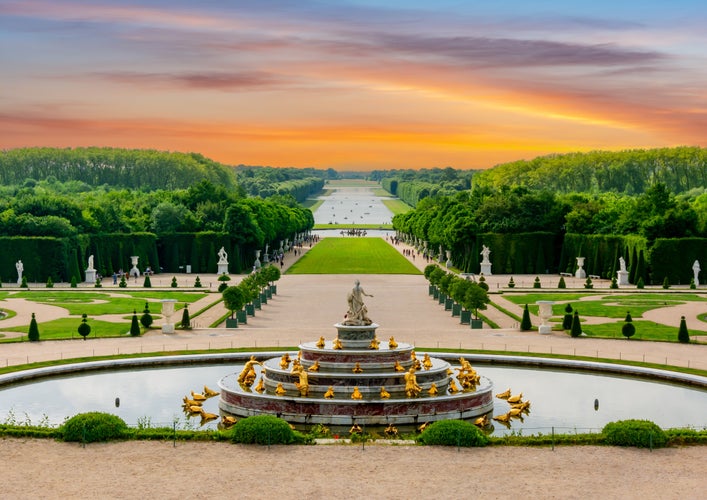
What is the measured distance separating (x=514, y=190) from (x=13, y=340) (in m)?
73.9

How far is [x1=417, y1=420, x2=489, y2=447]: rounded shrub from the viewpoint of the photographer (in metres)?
28.1

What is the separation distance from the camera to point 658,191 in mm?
92625

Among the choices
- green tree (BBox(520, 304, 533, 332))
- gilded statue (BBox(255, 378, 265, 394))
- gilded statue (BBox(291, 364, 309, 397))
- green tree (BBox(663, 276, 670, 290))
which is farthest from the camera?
green tree (BBox(663, 276, 670, 290))

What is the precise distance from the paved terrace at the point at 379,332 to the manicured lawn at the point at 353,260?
2220 centimetres

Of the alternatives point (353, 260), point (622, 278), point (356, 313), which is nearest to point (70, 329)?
point (356, 313)

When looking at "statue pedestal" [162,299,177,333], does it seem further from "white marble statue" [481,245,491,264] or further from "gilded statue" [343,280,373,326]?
"white marble statue" [481,245,491,264]

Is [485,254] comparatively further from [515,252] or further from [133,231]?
[133,231]

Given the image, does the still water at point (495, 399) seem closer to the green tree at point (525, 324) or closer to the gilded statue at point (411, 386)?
the gilded statue at point (411, 386)

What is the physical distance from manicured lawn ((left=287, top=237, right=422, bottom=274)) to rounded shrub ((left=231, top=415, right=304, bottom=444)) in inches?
2774

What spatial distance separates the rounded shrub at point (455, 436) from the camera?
92.2ft

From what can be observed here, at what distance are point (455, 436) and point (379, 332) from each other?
24653 millimetres

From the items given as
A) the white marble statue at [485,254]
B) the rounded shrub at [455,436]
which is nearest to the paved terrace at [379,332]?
the rounded shrub at [455,436]

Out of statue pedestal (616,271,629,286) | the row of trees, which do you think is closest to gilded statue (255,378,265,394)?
statue pedestal (616,271,629,286)

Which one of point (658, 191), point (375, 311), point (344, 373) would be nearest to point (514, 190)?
point (658, 191)
